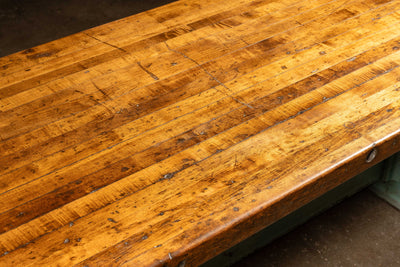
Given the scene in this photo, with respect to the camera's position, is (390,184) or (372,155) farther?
(390,184)

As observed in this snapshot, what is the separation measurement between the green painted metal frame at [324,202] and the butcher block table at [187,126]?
15.4 inches

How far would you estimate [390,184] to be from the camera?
1991mm

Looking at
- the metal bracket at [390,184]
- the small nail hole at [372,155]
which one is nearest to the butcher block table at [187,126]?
the small nail hole at [372,155]

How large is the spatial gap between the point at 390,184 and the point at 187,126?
89cm

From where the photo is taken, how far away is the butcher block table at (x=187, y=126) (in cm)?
128

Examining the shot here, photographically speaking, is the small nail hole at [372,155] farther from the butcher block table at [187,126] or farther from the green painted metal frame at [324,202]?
the green painted metal frame at [324,202]

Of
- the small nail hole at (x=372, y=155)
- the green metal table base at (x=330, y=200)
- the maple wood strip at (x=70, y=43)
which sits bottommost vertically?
the green metal table base at (x=330, y=200)

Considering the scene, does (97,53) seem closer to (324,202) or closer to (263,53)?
(263,53)

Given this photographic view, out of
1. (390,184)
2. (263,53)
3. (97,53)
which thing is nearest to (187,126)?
(263,53)

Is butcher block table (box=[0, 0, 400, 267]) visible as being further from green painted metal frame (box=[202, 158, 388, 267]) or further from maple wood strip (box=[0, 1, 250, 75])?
green painted metal frame (box=[202, 158, 388, 267])

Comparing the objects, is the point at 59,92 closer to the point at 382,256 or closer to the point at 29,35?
the point at 382,256

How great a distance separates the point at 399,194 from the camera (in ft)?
6.48

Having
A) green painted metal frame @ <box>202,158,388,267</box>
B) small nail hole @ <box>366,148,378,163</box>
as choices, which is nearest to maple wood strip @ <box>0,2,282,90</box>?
green painted metal frame @ <box>202,158,388,267</box>

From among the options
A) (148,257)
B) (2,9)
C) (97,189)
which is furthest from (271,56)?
(2,9)
